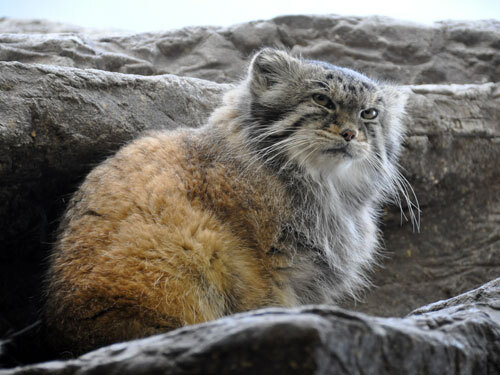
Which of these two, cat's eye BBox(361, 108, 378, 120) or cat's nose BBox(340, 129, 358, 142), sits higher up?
cat's eye BBox(361, 108, 378, 120)

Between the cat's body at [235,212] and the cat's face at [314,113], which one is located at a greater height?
the cat's face at [314,113]

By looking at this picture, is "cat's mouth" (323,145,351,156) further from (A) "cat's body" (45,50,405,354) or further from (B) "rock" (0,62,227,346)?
(B) "rock" (0,62,227,346)

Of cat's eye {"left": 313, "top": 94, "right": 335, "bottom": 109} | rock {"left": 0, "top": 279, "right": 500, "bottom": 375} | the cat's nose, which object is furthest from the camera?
cat's eye {"left": 313, "top": 94, "right": 335, "bottom": 109}

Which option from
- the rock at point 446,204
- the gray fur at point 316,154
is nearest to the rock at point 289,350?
the gray fur at point 316,154

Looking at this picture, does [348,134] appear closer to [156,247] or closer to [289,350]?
[156,247]

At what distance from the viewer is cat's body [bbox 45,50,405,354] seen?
295 cm

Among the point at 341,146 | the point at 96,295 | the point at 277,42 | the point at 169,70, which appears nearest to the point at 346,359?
the point at 96,295

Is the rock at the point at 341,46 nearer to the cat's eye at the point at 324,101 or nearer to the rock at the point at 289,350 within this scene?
the cat's eye at the point at 324,101

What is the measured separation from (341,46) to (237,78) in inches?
52.2

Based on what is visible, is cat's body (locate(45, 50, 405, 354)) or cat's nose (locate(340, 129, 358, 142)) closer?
cat's body (locate(45, 50, 405, 354))

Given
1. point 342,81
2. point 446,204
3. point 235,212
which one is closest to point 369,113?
point 342,81

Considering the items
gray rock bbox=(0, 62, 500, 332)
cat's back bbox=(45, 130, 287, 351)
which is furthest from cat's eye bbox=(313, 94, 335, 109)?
gray rock bbox=(0, 62, 500, 332)

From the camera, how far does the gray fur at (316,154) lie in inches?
140

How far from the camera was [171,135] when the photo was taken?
395cm
